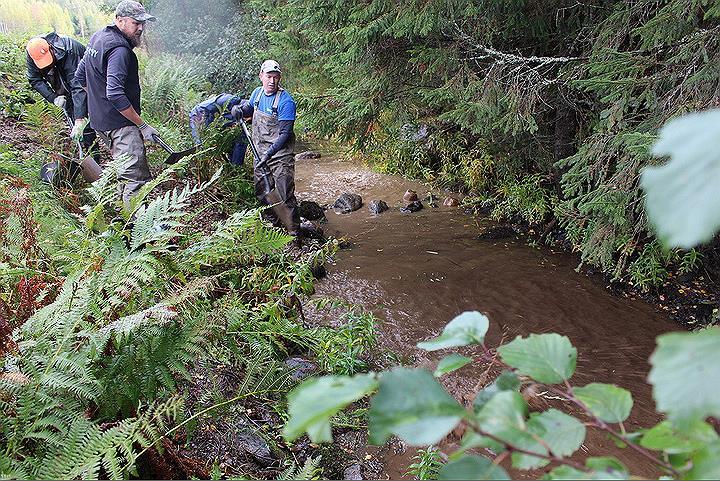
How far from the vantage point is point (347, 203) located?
9125 mm

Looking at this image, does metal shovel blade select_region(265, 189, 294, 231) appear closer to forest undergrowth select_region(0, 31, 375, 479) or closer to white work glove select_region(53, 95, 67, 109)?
white work glove select_region(53, 95, 67, 109)

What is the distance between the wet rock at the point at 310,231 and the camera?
741cm

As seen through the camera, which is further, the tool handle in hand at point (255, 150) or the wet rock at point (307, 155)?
the wet rock at point (307, 155)

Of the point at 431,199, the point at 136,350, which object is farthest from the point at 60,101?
the point at 431,199

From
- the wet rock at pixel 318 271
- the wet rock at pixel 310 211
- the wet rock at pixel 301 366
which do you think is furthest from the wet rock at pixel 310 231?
the wet rock at pixel 301 366

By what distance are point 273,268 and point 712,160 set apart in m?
4.38

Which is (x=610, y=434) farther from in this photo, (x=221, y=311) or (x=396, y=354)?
(x=396, y=354)

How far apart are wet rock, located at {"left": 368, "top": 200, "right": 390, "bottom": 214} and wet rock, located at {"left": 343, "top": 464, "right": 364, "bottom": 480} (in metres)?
6.22

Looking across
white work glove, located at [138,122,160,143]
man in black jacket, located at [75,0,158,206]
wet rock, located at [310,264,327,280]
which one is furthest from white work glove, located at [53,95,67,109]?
wet rock, located at [310,264,327,280]

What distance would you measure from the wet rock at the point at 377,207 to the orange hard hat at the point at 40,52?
539 cm

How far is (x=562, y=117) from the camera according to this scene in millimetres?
6961

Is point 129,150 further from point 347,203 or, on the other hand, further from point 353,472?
point 347,203

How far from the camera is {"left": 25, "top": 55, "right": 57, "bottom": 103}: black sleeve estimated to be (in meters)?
5.10

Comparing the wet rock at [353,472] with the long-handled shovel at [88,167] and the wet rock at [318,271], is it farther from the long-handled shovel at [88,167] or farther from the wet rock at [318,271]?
the long-handled shovel at [88,167]
